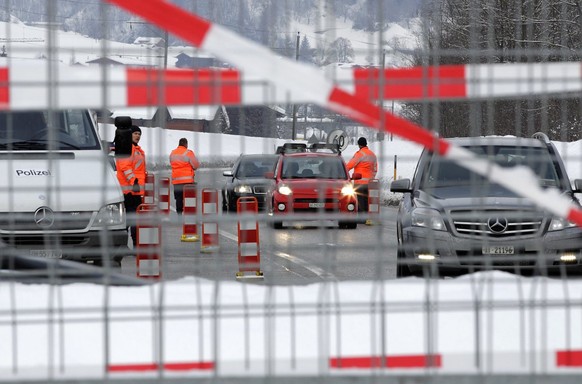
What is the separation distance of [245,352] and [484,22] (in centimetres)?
186

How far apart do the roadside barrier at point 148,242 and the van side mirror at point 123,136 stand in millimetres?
404

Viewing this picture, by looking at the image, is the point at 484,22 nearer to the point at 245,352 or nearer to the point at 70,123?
the point at 245,352

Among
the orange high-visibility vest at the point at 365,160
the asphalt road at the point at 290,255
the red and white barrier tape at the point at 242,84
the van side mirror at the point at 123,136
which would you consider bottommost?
the asphalt road at the point at 290,255

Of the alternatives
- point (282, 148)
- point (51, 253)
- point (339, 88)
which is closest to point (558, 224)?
point (51, 253)

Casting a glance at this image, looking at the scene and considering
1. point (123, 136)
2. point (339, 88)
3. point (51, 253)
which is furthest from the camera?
point (51, 253)

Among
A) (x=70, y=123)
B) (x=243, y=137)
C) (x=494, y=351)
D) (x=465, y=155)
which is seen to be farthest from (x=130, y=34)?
(x=70, y=123)

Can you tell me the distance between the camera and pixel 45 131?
42.4 ft

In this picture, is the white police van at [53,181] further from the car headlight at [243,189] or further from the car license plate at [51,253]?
the car headlight at [243,189]

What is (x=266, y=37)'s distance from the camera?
5086 mm

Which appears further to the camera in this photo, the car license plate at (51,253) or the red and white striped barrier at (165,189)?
the red and white striped barrier at (165,189)

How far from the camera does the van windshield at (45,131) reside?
42.0ft

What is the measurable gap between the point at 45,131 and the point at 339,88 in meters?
8.49

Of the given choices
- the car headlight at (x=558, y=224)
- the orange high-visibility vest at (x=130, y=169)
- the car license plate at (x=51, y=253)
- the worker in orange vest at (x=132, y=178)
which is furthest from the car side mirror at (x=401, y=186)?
the orange high-visibility vest at (x=130, y=169)

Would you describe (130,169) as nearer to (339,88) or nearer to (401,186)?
(401,186)
